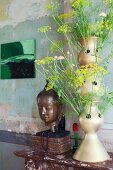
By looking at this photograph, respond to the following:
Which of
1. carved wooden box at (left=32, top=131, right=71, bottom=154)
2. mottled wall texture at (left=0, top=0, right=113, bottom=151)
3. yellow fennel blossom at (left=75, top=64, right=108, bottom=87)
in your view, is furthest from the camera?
mottled wall texture at (left=0, top=0, right=113, bottom=151)

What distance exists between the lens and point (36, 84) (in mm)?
2076

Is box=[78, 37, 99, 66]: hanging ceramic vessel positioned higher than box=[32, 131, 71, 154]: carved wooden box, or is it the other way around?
box=[78, 37, 99, 66]: hanging ceramic vessel

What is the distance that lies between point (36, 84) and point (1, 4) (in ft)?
2.41

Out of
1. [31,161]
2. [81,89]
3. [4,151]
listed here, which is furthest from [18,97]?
[81,89]

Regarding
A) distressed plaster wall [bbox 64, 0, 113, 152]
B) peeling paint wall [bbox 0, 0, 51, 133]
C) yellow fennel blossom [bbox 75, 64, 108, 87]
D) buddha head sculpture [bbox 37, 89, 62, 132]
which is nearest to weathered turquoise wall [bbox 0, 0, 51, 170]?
peeling paint wall [bbox 0, 0, 51, 133]

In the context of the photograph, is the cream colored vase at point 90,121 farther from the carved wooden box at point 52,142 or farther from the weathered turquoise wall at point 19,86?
the weathered turquoise wall at point 19,86

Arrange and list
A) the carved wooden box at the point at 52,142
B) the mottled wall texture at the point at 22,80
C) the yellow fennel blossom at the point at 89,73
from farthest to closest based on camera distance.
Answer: the mottled wall texture at the point at 22,80 → the carved wooden box at the point at 52,142 → the yellow fennel blossom at the point at 89,73

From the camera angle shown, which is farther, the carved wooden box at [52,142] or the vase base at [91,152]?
the carved wooden box at [52,142]

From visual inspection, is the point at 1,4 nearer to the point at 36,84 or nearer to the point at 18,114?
the point at 36,84

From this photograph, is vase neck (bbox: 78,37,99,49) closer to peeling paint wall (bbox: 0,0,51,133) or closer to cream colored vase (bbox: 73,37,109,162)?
cream colored vase (bbox: 73,37,109,162)

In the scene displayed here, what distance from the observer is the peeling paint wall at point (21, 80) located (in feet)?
6.73

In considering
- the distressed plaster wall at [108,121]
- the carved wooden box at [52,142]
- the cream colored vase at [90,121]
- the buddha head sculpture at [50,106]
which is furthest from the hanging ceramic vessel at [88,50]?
the carved wooden box at [52,142]

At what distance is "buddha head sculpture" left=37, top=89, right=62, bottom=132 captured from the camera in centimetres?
168

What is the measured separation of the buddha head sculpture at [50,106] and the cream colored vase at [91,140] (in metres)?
0.27
